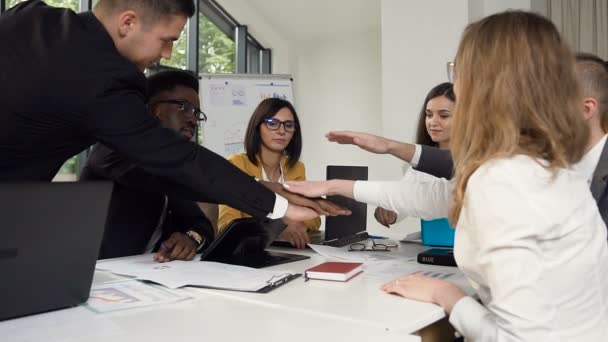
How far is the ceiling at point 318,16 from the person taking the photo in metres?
5.71

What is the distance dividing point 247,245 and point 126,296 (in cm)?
56

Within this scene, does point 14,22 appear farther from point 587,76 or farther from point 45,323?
point 587,76

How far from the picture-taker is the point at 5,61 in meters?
1.39

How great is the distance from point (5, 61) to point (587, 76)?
Answer: 1.65 m

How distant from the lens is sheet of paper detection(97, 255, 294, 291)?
129 cm

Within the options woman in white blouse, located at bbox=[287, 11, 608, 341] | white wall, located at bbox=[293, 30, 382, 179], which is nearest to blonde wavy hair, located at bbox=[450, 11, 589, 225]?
woman in white blouse, located at bbox=[287, 11, 608, 341]

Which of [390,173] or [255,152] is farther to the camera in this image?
[390,173]

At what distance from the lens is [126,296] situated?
121cm

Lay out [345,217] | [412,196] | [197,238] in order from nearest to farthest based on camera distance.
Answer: [412,196] → [197,238] → [345,217]

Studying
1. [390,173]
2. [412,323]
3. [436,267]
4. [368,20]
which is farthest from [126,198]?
[368,20]

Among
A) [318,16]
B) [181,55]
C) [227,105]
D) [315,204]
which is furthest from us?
[318,16]

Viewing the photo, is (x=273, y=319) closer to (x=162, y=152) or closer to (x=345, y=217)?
(x=162, y=152)

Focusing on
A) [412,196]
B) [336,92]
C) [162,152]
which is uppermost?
[336,92]

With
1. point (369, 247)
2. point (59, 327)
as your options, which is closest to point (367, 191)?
point (369, 247)
